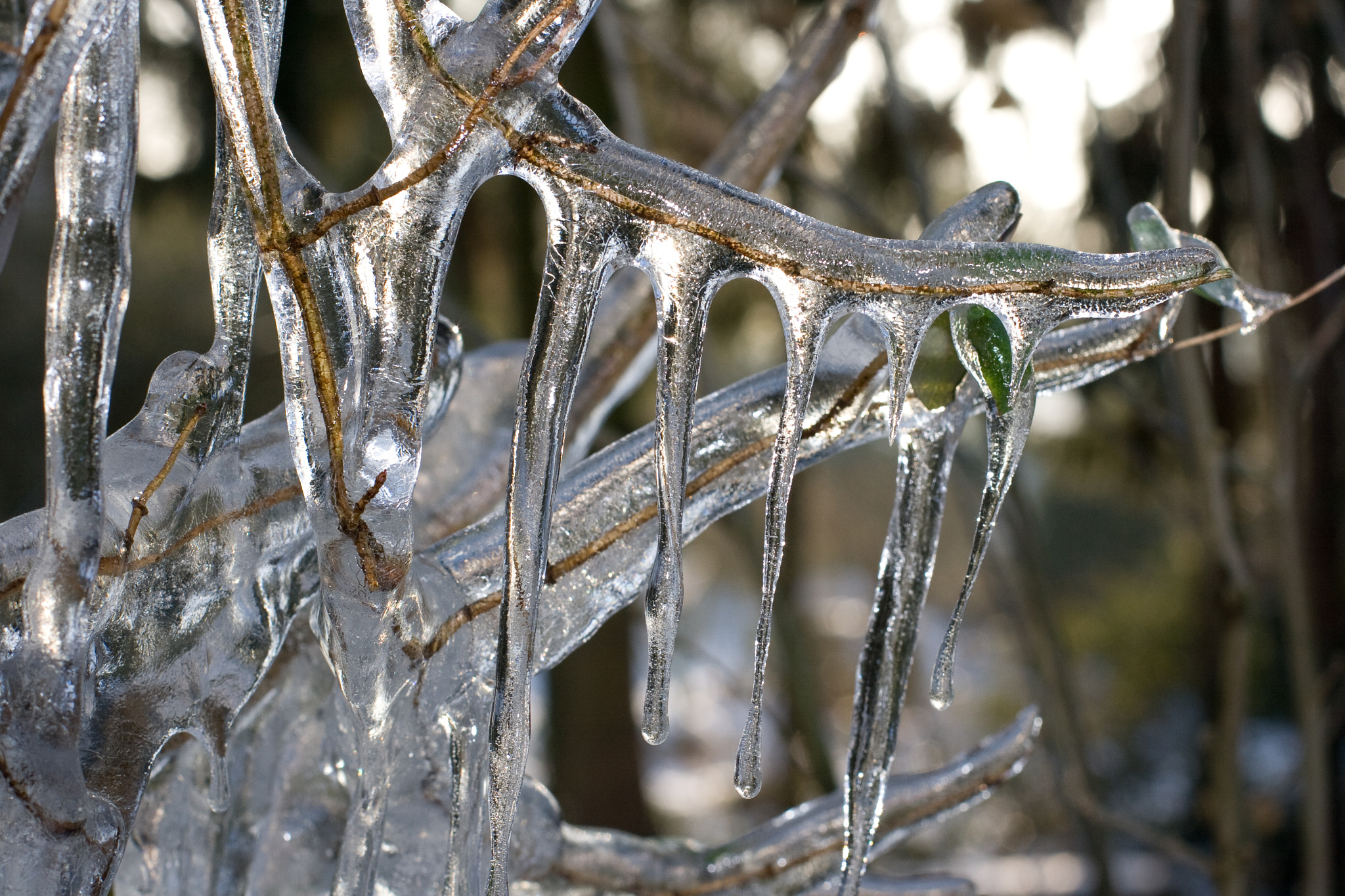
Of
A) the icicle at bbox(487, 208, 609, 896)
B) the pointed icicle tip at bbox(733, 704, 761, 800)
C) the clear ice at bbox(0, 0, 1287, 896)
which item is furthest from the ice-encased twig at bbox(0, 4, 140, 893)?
the pointed icicle tip at bbox(733, 704, 761, 800)

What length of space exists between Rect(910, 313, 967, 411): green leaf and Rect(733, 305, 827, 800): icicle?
11 centimetres

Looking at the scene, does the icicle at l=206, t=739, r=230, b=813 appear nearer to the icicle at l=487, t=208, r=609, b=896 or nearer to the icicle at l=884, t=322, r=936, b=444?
the icicle at l=487, t=208, r=609, b=896

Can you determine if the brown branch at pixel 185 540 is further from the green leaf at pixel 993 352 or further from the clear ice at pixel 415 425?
the green leaf at pixel 993 352

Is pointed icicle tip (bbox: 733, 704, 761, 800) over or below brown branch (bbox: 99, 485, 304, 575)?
below

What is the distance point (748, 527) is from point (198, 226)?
9.82ft

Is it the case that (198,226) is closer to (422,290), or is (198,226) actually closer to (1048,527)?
(422,290)

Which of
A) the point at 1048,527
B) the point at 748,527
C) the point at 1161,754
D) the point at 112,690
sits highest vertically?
the point at 1048,527

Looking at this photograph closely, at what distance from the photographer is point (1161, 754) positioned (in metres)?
4.38

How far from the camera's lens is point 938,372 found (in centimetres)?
52

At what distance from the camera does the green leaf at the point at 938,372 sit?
0.51 metres

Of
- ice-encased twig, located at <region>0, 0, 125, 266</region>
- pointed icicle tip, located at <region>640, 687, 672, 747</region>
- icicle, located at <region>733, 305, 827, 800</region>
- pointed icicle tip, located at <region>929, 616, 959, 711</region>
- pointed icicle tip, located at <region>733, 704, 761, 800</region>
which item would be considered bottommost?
pointed icicle tip, located at <region>733, 704, 761, 800</region>

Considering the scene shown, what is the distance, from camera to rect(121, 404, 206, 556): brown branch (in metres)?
0.43

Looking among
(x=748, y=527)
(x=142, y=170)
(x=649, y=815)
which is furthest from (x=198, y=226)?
(x=748, y=527)

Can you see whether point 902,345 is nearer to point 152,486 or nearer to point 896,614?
point 896,614
